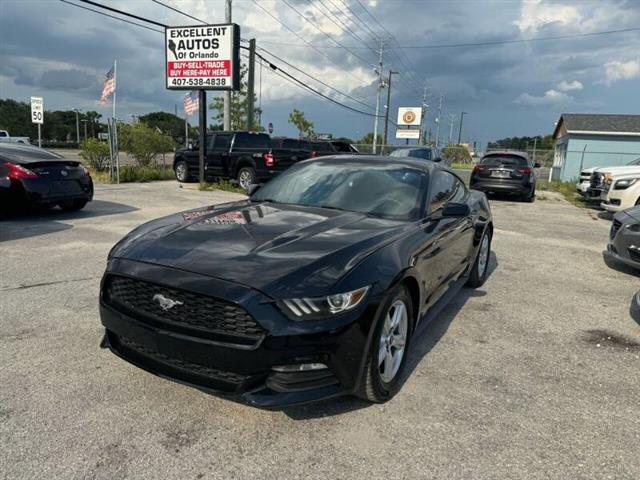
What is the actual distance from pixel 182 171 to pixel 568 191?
1583cm

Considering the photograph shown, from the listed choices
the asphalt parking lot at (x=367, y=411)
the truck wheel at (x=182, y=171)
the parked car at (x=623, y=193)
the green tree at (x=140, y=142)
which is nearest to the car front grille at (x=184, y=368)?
the asphalt parking lot at (x=367, y=411)

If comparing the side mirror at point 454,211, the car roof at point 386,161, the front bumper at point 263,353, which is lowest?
the front bumper at point 263,353

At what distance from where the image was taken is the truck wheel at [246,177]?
15.2 m

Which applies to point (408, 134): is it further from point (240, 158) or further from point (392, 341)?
point (392, 341)

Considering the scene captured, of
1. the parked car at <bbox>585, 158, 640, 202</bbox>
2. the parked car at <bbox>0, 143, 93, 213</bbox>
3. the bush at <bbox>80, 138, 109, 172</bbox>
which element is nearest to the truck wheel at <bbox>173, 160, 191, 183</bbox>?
the bush at <bbox>80, 138, 109, 172</bbox>

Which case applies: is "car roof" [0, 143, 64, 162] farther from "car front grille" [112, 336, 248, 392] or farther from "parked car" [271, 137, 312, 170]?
"parked car" [271, 137, 312, 170]

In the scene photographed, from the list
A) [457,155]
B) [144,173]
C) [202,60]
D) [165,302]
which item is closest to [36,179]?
[165,302]

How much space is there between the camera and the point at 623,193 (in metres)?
10.8

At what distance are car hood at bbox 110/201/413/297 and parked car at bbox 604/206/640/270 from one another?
398 centimetres

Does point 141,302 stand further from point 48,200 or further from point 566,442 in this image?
point 48,200

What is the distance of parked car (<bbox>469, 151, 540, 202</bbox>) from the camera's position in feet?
50.6

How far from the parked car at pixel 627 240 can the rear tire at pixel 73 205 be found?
29.7 feet

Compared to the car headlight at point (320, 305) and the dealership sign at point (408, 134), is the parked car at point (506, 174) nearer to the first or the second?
the car headlight at point (320, 305)

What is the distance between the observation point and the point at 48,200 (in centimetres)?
849
